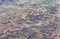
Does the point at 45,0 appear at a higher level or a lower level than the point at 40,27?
higher

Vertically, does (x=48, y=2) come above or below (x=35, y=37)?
above

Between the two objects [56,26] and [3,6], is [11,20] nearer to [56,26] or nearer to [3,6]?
[3,6]

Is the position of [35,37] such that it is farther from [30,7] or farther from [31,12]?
[30,7]

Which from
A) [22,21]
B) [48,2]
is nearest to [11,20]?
[22,21]

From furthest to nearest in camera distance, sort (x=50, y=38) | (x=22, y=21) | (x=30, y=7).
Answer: (x=30, y=7) → (x=22, y=21) → (x=50, y=38)

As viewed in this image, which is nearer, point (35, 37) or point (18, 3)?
point (35, 37)

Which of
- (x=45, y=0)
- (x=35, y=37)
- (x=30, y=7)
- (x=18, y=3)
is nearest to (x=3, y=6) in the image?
(x=18, y=3)

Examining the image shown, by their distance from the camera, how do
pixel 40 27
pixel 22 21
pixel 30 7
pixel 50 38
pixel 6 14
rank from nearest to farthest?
pixel 50 38, pixel 40 27, pixel 22 21, pixel 6 14, pixel 30 7

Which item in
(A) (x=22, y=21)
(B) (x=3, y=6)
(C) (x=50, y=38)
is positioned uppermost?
(B) (x=3, y=6)

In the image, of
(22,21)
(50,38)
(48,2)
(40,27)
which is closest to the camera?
(50,38)
